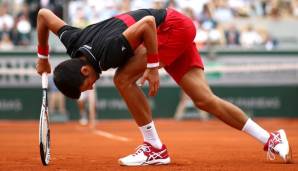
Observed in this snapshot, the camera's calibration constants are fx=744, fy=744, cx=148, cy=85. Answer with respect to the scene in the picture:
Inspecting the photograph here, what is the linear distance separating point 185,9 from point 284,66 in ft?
11.5

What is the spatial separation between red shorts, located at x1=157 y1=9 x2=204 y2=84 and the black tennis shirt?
29 centimetres

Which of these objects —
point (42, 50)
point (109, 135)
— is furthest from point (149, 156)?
point (109, 135)

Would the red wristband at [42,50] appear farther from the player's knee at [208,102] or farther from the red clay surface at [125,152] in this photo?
the player's knee at [208,102]

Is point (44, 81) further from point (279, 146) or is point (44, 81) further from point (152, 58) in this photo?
point (279, 146)

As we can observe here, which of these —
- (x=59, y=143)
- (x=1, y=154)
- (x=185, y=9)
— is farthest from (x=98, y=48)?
(x=185, y=9)

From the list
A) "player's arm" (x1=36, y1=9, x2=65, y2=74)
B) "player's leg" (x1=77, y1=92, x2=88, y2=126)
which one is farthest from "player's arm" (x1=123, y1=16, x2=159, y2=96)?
"player's leg" (x1=77, y1=92, x2=88, y2=126)

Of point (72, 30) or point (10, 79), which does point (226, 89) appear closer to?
point (10, 79)

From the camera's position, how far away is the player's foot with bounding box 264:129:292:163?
7992 millimetres

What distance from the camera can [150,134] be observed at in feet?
26.7

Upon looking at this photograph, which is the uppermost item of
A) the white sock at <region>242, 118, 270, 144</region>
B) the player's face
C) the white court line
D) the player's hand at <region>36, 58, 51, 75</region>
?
the player's face

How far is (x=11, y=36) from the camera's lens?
2214cm

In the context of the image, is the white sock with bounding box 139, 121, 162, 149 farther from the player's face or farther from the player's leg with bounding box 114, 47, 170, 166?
the player's face

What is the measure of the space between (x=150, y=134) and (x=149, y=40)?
1202 mm

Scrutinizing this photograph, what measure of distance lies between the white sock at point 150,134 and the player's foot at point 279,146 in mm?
1209
